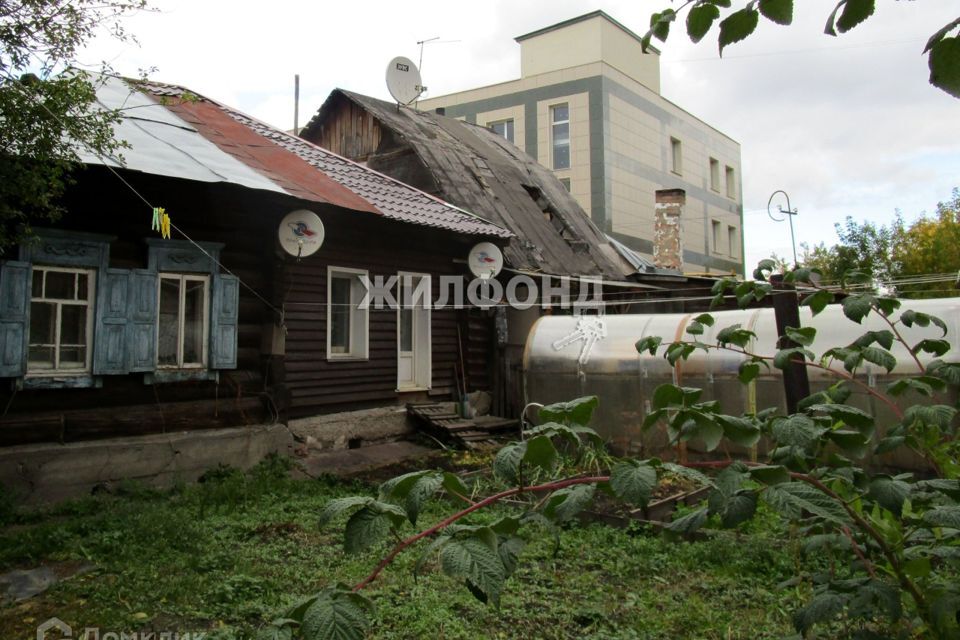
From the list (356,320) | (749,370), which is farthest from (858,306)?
(356,320)

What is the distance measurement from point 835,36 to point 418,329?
10097 millimetres

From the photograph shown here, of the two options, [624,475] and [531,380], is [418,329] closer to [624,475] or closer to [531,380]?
[531,380]

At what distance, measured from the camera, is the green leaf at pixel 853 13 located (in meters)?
1.49

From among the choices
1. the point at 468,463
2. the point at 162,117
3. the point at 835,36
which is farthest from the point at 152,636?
A: the point at 162,117

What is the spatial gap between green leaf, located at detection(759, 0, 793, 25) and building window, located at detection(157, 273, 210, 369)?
7692 millimetres

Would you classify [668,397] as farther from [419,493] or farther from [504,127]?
[504,127]

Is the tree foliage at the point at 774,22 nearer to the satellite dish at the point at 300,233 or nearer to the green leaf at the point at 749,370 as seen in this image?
the green leaf at the point at 749,370

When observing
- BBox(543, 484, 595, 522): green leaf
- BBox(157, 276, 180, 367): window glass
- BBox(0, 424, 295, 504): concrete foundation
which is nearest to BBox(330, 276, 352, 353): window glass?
BBox(0, 424, 295, 504): concrete foundation

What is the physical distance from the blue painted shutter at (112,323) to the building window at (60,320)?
0.41ft

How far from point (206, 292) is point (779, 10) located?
7925mm

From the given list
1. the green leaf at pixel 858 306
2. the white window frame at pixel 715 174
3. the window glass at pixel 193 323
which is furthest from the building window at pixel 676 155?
the green leaf at pixel 858 306

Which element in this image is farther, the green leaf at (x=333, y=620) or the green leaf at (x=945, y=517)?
the green leaf at (x=945, y=517)

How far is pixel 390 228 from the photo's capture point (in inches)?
418

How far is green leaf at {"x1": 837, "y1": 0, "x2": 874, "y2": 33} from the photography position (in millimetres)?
1494
